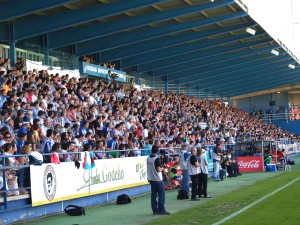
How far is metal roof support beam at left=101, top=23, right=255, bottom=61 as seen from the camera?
4122cm

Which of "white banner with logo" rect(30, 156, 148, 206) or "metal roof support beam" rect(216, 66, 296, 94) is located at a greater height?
"metal roof support beam" rect(216, 66, 296, 94)

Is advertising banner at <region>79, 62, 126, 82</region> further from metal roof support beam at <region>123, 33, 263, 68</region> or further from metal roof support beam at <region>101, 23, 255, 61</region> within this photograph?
metal roof support beam at <region>123, 33, 263, 68</region>

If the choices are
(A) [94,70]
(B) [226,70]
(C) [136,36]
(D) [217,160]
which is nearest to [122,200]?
(D) [217,160]

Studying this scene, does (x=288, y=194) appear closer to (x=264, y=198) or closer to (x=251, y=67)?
(x=264, y=198)

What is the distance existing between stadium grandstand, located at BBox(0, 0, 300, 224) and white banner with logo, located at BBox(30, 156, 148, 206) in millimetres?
34

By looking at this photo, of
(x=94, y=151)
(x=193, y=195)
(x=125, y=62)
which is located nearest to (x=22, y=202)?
(x=94, y=151)

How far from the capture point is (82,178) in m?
19.7

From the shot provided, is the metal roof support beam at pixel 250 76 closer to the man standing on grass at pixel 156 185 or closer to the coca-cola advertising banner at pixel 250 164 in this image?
the coca-cola advertising banner at pixel 250 164

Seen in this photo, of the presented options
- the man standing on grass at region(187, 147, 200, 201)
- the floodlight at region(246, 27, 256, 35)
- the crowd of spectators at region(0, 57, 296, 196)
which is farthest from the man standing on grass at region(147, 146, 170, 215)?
the floodlight at region(246, 27, 256, 35)

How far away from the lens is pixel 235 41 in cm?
4562

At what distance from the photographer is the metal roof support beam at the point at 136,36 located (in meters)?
37.7

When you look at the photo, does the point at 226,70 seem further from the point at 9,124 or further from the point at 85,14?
the point at 9,124

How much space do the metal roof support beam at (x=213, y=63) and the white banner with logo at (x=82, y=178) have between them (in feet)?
86.0

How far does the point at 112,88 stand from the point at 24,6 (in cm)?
844
